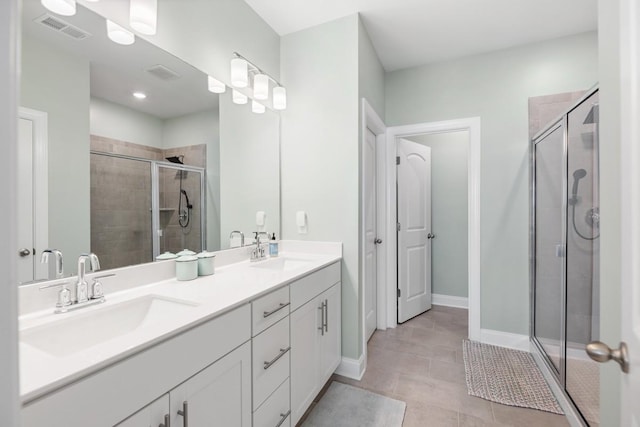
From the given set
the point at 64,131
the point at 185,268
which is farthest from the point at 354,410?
the point at 64,131

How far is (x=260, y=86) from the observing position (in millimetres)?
2119

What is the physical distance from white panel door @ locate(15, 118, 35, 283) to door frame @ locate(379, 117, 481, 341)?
2.58 metres

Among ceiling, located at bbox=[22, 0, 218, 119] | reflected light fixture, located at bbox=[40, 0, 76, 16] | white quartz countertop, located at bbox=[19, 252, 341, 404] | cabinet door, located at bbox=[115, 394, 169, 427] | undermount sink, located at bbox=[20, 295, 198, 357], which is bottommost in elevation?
cabinet door, located at bbox=[115, 394, 169, 427]

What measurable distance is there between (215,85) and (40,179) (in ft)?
3.63

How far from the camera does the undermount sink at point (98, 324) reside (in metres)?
0.88

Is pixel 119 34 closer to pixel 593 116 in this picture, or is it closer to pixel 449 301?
pixel 593 116

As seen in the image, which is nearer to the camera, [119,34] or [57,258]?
[57,258]

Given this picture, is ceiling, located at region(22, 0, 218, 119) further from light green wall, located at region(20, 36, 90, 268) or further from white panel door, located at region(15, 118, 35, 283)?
white panel door, located at region(15, 118, 35, 283)

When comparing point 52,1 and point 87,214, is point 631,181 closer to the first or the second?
point 87,214

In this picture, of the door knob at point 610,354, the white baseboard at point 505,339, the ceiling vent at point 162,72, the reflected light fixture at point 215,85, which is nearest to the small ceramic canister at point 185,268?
the ceiling vent at point 162,72

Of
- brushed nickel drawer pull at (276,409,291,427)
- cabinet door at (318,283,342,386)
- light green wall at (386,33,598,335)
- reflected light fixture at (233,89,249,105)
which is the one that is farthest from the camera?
light green wall at (386,33,598,335)

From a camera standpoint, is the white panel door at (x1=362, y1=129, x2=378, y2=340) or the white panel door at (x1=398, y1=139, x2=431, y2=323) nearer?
the white panel door at (x1=362, y1=129, x2=378, y2=340)

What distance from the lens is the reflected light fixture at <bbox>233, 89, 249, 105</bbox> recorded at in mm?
1998

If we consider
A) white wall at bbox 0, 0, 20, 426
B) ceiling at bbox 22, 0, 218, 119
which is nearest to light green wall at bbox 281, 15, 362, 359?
ceiling at bbox 22, 0, 218, 119
